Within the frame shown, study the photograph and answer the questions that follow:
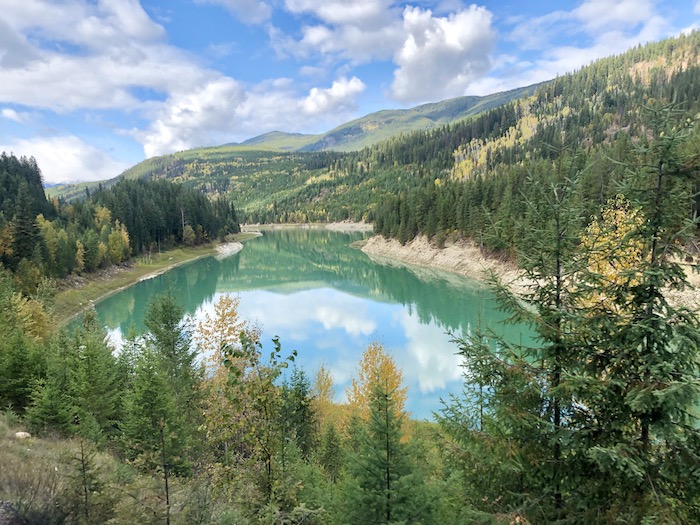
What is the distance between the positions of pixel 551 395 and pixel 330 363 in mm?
31984

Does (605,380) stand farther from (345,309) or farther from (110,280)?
(110,280)

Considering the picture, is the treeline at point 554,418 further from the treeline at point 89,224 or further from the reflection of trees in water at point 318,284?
the treeline at point 89,224

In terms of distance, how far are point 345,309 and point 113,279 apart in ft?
147

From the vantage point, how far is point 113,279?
72.7m

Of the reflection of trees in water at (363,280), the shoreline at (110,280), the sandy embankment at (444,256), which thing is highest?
the shoreline at (110,280)

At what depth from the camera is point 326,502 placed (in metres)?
8.35

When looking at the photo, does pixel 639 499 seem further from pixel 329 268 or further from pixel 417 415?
pixel 329 268

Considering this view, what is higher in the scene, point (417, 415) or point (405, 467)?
point (405, 467)

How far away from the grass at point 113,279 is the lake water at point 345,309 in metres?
2.46

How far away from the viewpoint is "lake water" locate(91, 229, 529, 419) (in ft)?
118

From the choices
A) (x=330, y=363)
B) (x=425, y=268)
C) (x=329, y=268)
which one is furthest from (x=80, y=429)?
(x=329, y=268)

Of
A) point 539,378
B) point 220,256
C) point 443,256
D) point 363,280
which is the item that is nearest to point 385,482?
point 539,378

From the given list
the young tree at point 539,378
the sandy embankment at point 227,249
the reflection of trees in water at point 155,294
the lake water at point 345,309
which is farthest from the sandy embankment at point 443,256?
the young tree at point 539,378

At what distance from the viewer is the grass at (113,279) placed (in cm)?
5334
